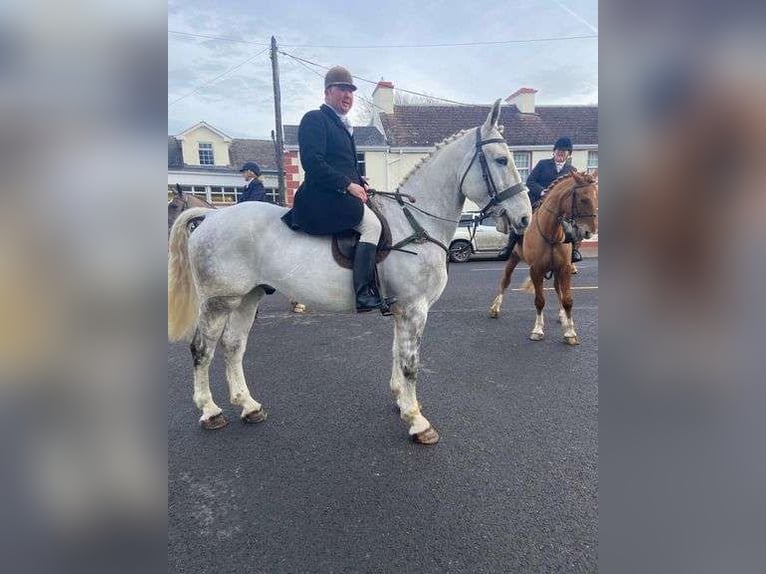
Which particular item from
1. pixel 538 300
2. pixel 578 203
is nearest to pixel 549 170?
pixel 578 203

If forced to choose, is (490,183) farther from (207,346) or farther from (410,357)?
(207,346)

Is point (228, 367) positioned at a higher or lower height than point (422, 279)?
lower

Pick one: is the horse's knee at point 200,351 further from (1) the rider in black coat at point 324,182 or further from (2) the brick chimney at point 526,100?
(2) the brick chimney at point 526,100

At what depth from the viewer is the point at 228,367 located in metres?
3.45

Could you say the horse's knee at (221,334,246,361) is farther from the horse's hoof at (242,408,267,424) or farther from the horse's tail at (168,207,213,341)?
the horse's hoof at (242,408,267,424)

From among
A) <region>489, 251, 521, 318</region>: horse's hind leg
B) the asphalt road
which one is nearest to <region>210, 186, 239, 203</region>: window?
<region>489, 251, 521, 318</region>: horse's hind leg

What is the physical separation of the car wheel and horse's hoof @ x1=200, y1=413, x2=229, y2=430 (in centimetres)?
1052

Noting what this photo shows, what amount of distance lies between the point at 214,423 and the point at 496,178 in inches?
120

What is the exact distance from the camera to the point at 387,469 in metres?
2.69
